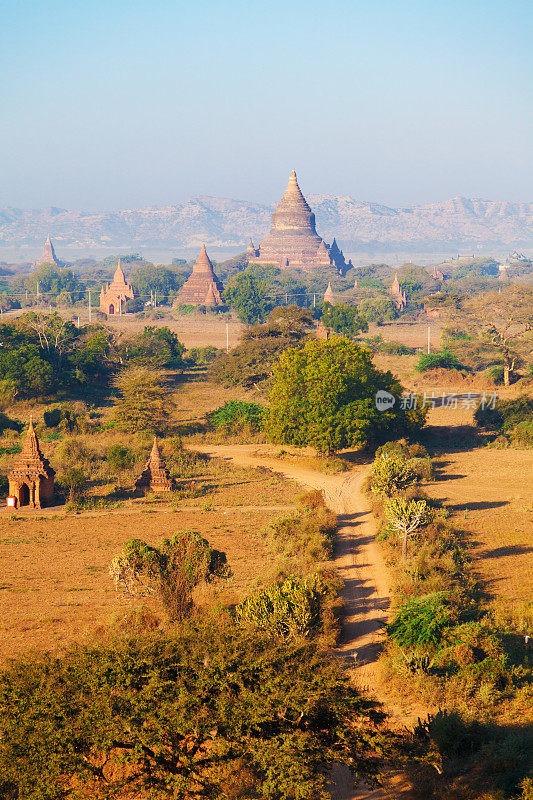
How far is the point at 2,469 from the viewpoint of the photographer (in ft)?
104

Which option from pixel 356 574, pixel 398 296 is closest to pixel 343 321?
pixel 398 296

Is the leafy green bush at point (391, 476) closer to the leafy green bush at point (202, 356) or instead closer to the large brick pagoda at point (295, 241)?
the leafy green bush at point (202, 356)

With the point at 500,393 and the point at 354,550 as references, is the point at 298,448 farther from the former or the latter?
the point at 500,393

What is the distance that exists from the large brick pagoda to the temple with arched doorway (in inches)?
4982

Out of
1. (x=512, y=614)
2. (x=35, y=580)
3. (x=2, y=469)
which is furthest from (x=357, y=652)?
(x=2, y=469)

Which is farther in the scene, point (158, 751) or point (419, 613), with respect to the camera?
point (419, 613)

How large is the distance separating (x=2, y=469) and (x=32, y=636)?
15.5m

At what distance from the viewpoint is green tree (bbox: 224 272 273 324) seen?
92.6m

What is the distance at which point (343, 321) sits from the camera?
75750 mm

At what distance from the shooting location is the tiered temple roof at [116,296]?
366ft

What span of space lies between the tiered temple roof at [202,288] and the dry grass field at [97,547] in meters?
77.2

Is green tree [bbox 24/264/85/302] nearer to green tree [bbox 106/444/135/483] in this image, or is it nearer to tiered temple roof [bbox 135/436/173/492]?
green tree [bbox 106/444/135/483]

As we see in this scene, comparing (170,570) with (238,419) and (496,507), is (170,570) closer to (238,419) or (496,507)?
(496,507)

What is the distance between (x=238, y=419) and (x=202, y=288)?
7162 cm
